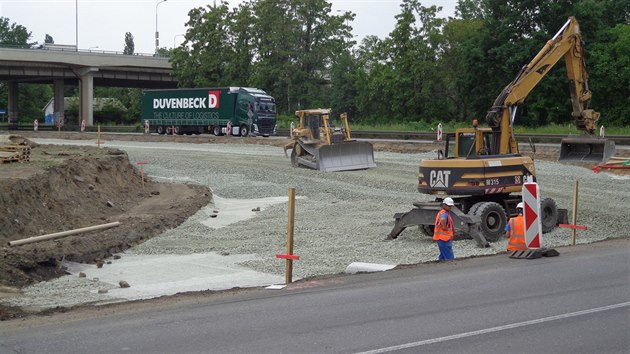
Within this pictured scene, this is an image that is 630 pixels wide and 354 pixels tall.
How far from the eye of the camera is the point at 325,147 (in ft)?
110

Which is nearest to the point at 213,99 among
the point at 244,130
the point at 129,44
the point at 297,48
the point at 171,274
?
the point at 244,130

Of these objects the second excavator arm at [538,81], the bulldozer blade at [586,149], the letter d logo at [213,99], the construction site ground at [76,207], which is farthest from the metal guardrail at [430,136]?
the second excavator arm at [538,81]

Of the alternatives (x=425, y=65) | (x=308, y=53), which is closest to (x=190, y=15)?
(x=308, y=53)

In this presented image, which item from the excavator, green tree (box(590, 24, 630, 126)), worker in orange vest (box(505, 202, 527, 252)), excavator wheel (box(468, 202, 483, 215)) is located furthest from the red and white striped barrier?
green tree (box(590, 24, 630, 126))

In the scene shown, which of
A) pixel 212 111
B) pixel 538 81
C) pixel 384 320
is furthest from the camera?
pixel 212 111

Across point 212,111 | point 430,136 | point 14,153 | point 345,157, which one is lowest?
point 345,157

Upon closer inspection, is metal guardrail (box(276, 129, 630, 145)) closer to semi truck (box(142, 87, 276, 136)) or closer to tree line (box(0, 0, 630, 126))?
semi truck (box(142, 87, 276, 136))

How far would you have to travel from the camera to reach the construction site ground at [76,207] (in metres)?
16.7

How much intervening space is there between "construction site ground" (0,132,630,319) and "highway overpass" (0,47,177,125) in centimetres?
4575

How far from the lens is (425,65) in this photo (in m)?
71.3

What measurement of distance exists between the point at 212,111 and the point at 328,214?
37.4m

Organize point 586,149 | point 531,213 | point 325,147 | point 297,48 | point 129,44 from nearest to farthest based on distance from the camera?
1. point 531,213
2. point 586,149
3. point 325,147
4. point 297,48
5. point 129,44

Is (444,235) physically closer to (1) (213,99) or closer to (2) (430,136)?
(2) (430,136)

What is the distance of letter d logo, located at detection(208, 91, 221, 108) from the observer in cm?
5935
